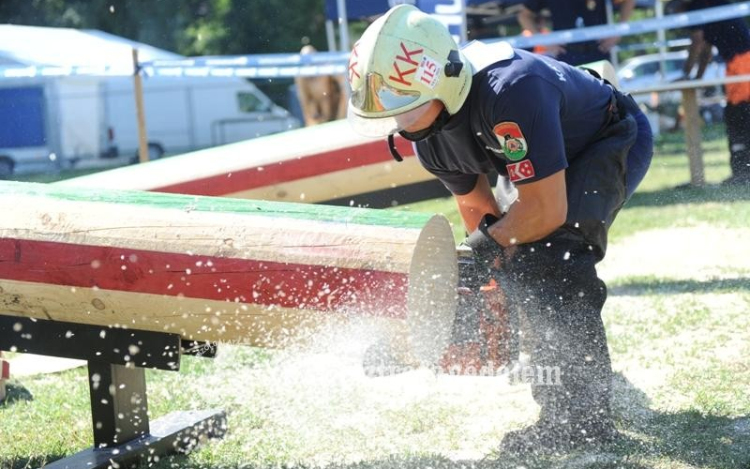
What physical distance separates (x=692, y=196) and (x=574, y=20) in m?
2.25

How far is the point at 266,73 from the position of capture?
9195 millimetres

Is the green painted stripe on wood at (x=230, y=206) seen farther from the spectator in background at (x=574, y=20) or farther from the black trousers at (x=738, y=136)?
the black trousers at (x=738, y=136)

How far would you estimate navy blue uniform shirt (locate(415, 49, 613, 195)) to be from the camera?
333 cm

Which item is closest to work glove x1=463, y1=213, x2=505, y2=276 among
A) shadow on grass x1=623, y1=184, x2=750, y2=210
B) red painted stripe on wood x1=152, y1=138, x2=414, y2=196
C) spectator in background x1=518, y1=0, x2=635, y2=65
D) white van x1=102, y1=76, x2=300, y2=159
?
red painted stripe on wood x1=152, y1=138, x2=414, y2=196

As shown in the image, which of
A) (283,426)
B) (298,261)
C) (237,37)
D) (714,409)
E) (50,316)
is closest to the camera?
(298,261)

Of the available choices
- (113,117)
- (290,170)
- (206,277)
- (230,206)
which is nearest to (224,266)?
(206,277)

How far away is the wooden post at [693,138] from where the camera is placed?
32.2 ft

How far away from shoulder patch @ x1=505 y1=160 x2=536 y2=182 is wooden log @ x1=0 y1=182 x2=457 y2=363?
284mm

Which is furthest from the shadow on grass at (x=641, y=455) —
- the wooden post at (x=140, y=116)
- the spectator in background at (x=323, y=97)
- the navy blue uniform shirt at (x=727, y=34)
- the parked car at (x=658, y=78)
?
the parked car at (x=658, y=78)

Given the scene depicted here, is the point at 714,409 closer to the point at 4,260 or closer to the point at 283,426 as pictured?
the point at 283,426

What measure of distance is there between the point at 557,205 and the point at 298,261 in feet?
2.89

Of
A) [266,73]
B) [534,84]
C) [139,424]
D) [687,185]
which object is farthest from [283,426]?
[687,185]

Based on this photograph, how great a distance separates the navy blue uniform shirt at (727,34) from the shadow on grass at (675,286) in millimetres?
4445

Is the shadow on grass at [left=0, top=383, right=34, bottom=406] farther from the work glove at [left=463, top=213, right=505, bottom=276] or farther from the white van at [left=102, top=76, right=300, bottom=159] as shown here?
the white van at [left=102, top=76, right=300, bottom=159]
